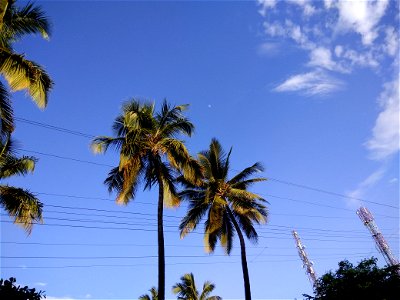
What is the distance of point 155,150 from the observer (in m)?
17.6

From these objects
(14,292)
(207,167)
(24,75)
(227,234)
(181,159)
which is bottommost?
(14,292)

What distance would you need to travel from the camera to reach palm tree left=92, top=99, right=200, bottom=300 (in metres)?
16.8

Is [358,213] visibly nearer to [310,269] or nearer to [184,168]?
[310,269]

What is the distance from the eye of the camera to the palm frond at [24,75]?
11023mm

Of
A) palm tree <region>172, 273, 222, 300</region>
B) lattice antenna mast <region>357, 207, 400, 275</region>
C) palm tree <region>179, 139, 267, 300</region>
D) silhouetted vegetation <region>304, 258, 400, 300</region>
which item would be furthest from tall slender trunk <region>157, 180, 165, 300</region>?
lattice antenna mast <region>357, 207, 400, 275</region>

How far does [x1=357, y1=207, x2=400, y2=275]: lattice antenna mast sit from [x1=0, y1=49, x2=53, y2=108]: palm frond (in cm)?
4954

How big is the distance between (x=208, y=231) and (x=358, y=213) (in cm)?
4101

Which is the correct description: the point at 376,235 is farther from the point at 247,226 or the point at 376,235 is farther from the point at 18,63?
the point at 18,63

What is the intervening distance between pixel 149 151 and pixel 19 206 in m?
6.43

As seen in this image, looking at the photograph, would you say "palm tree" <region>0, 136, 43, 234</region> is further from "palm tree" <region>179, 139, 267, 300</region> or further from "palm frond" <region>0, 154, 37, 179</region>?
"palm tree" <region>179, 139, 267, 300</region>

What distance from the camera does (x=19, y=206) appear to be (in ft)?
45.4

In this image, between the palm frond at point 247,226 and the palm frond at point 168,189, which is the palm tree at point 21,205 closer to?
the palm frond at point 168,189

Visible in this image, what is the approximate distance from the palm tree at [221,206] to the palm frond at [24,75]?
11459 millimetres

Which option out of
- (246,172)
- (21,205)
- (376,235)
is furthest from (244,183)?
(376,235)
